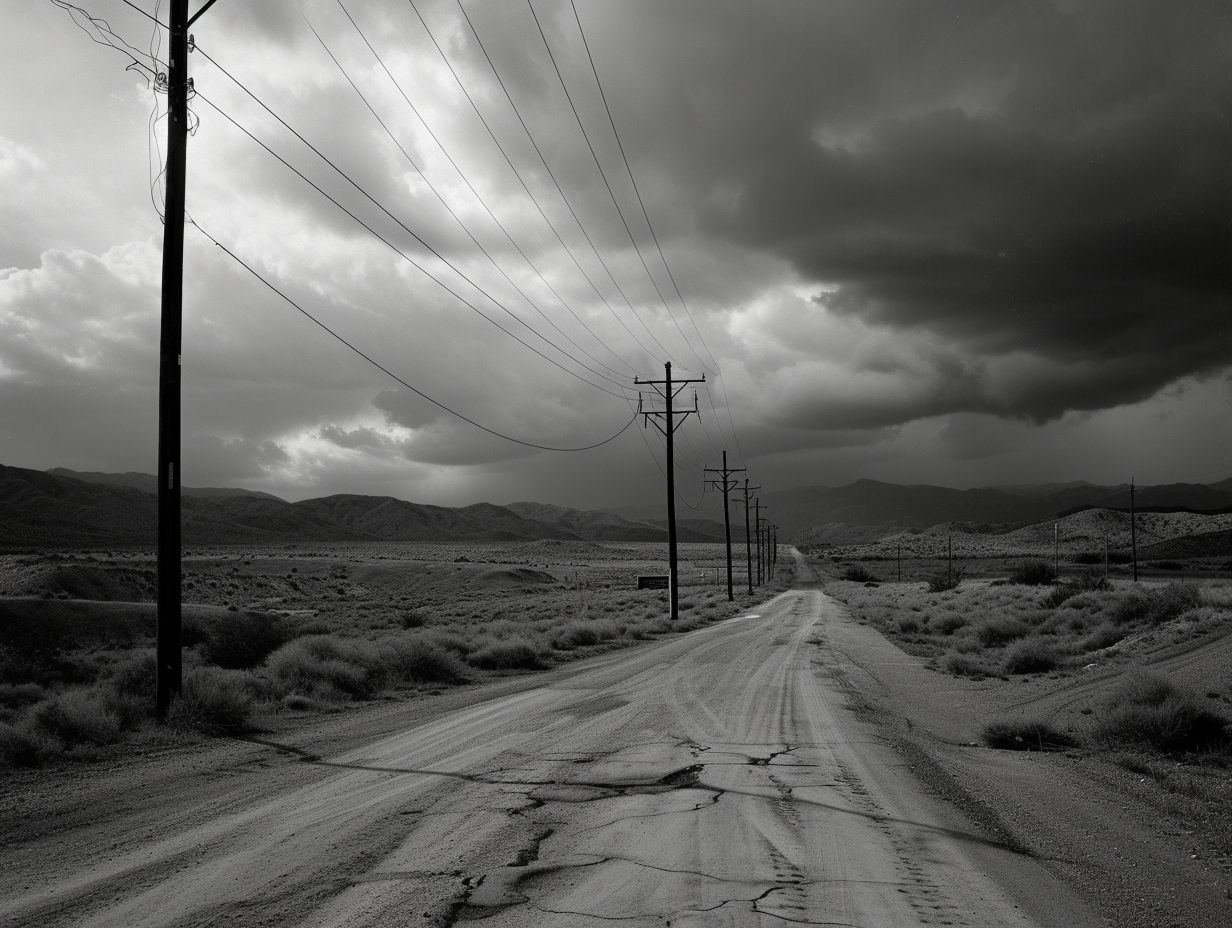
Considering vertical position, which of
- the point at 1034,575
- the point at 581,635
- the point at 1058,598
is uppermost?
the point at 1058,598

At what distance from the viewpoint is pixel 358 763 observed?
32.9 feet

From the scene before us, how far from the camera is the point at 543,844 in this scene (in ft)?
22.0

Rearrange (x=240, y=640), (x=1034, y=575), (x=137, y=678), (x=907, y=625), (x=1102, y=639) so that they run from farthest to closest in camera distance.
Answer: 1. (x=1034, y=575)
2. (x=907, y=625)
3. (x=240, y=640)
4. (x=1102, y=639)
5. (x=137, y=678)

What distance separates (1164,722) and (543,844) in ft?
28.9

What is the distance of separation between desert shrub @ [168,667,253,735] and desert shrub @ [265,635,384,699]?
217 cm

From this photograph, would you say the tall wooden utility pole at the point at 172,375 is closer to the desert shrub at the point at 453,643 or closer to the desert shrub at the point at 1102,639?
the desert shrub at the point at 453,643

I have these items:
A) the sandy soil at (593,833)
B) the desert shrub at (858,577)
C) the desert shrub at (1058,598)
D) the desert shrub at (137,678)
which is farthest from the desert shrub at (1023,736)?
the desert shrub at (858,577)

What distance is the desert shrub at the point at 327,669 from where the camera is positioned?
51.6 feet

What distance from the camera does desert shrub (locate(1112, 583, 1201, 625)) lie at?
75.9 ft

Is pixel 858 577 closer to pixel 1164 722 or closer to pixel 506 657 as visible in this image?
pixel 506 657

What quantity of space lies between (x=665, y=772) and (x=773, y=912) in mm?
4089

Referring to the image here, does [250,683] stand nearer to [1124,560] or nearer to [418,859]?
[418,859]

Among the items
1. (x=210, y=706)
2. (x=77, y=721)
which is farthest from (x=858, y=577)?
(x=77, y=721)

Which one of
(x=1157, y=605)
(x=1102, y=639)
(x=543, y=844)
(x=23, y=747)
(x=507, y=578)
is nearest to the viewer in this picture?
(x=543, y=844)
